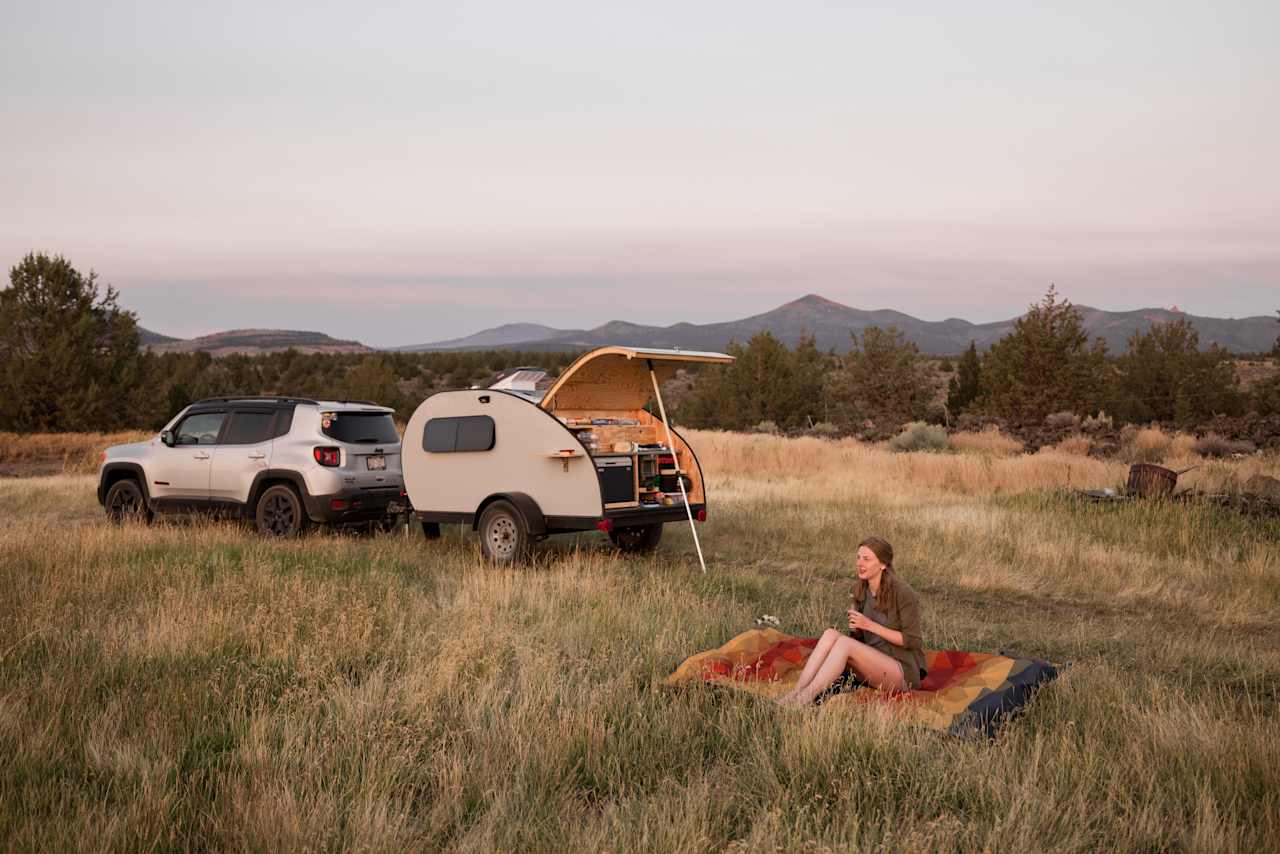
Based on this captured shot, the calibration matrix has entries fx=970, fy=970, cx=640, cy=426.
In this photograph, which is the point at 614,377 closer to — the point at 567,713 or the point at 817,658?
the point at 817,658

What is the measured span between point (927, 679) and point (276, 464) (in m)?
9.06

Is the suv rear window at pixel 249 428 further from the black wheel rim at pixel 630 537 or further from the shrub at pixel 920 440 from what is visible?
the shrub at pixel 920 440

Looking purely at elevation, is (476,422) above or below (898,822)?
above

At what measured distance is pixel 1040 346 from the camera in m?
34.4

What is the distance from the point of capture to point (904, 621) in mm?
5938

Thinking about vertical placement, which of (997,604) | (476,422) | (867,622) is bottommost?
(997,604)

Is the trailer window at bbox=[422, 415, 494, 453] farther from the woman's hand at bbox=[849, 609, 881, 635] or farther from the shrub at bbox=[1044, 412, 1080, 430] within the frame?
the shrub at bbox=[1044, 412, 1080, 430]

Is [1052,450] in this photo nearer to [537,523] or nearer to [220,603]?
[537,523]

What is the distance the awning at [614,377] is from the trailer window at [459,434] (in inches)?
28.5

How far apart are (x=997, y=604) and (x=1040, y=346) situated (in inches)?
1076

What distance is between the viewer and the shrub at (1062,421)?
30337 millimetres

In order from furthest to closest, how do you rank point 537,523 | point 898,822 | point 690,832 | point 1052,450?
point 1052,450 < point 537,523 < point 898,822 < point 690,832

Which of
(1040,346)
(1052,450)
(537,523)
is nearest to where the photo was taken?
(537,523)

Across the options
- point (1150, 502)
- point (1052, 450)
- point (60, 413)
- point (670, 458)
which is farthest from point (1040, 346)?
point (60, 413)
